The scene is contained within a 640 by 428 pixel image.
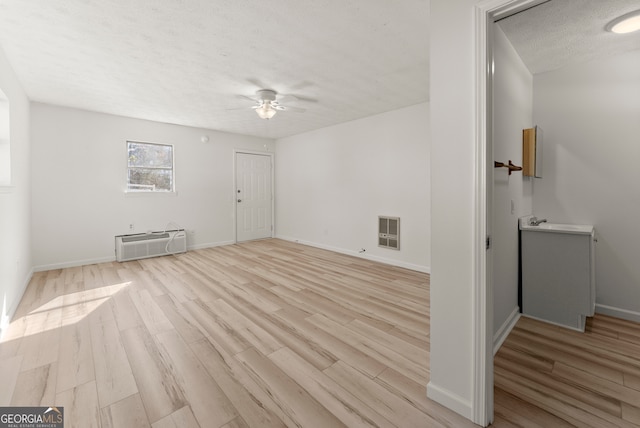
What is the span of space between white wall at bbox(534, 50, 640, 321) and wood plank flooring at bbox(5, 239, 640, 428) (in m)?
0.50

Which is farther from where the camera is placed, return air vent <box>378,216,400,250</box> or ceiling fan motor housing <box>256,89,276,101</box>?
return air vent <box>378,216,400,250</box>

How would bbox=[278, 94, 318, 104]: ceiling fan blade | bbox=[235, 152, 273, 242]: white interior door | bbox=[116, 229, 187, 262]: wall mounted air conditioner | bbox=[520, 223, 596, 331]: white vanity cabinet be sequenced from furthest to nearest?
bbox=[235, 152, 273, 242]: white interior door
bbox=[116, 229, 187, 262]: wall mounted air conditioner
bbox=[278, 94, 318, 104]: ceiling fan blade
bbox=[520, 223, 596, 331]: white vanity cabinet

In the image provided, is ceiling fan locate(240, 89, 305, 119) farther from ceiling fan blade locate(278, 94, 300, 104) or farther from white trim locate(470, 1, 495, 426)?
white trim locate(470, 1, 495, 426)

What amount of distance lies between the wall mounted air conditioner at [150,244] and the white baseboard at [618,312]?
233 inches

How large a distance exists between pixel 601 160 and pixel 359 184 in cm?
304

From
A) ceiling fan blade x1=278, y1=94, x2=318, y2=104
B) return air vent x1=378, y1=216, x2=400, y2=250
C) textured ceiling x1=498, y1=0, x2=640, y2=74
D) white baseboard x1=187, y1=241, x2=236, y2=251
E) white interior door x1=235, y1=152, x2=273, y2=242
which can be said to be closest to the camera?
textured ceiling x1=498, y1=0, x2=640, y2=74

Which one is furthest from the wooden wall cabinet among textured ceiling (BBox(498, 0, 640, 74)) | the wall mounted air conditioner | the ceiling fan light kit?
the wall mounted air conditioner

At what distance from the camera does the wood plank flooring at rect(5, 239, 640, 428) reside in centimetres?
144

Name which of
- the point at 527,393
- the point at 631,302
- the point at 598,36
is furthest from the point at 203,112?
the point at 631,302

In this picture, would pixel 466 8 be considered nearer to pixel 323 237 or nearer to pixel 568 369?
pixel 568 369

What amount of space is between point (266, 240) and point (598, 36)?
594 cm

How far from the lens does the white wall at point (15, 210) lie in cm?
238

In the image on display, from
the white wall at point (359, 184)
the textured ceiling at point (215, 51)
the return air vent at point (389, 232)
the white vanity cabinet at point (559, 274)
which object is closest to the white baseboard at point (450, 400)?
the white vanity cabinet at point (559, 274)

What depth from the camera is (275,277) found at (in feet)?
12.3
